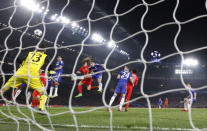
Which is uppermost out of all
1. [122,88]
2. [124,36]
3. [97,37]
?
[124,36]

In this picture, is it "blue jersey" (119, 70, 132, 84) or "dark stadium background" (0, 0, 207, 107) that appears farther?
"dark stadium background" (0, 0, 207, 107)

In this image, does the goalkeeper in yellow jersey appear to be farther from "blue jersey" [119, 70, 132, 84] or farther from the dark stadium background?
the dark stadium background

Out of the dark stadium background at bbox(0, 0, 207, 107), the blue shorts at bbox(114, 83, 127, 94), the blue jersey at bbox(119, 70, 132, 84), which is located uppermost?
the dark stadium background at bbox(0, 0, 207, 107)

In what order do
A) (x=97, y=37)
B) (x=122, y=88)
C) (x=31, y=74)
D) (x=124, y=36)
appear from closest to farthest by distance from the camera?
(x=31, y=74) → (x=122, y=88) → (x=97, y=37) → (x=124, y=36)

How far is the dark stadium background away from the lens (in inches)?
750

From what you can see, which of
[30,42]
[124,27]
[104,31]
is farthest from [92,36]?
[30,42]

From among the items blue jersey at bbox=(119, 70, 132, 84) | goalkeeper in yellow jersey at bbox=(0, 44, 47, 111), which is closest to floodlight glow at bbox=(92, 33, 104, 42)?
blue jersey at bbox=(119, 70, 132, 84)

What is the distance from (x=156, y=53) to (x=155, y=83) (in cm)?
471

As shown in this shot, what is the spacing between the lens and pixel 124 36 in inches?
1152

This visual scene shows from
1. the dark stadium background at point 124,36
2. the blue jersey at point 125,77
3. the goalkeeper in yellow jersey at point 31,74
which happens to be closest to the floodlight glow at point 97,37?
→ the dark stadium background at point 124,36

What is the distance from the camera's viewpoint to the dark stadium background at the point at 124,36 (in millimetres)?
19047

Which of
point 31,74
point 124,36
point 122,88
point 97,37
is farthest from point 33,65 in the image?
point 124,36

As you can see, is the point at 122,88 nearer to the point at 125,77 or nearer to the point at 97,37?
the point at 125,77

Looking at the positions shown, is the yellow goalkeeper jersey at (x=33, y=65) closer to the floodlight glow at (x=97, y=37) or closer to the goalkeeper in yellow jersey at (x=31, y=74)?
the goalkeeper in yellow jersey at (x=31, y=74)
